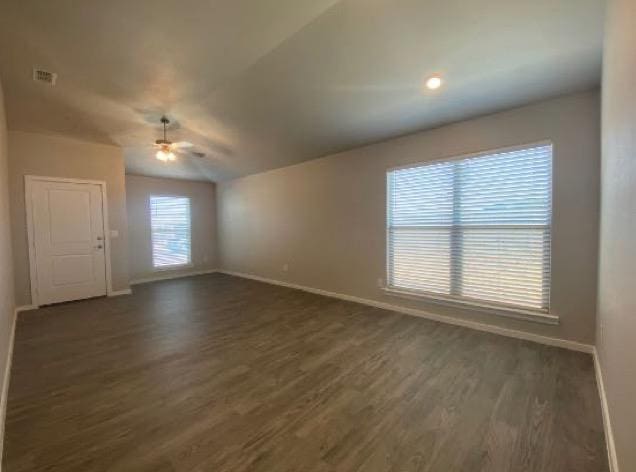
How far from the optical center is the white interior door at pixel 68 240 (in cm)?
445

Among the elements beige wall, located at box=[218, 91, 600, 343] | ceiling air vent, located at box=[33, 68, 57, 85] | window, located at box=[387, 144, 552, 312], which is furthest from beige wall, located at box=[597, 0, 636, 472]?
ceiling air vent, located at box=[33, 68, 57, 85]

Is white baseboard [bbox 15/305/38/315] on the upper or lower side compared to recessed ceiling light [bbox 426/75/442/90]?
lower

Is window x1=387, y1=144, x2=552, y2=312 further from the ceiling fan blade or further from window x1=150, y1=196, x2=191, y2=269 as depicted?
window x1=150, y1=196, x2=191, y2=269

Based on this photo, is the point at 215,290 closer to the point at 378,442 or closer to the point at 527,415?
the point at 378,442

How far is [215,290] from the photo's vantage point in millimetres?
5523

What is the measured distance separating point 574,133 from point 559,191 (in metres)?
0.56

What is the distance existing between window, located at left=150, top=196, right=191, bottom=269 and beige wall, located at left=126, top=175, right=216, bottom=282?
0.40 ft

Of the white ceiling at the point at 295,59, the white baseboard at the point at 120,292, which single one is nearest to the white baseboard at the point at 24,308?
the white baseboard at the point at 120,292

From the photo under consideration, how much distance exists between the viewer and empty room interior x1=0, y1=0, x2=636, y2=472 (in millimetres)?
1640

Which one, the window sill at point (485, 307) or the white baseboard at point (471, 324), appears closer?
the white baseboard at point (471, 324)

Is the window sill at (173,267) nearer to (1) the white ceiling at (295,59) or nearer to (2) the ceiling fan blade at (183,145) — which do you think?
(2) the ceiling fan blade at (183,145)

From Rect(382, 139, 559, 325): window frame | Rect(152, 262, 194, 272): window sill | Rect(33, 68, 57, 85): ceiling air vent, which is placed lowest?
Rect(152, 262, 194, 272): window sill

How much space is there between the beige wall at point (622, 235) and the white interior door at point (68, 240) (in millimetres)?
6521

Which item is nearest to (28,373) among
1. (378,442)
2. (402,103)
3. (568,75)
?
(378,442)
